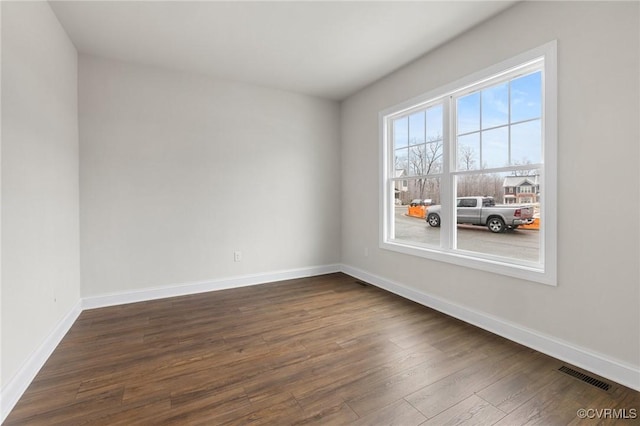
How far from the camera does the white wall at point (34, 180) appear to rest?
1.73 metres

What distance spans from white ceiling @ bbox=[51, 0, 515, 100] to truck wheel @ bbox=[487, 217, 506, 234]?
179cm

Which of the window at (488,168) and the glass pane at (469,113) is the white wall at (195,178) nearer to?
the window at (488,168)

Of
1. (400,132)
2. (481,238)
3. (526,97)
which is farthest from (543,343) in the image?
(400,132)

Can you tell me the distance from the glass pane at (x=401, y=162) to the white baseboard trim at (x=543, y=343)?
1457 mm

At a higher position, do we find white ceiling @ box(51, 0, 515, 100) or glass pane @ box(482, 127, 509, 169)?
white ceiling @ box(51, 0, 515, 100)

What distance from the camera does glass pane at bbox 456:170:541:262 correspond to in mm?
2410

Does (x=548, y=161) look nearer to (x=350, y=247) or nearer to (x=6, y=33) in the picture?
(x=350, y=247)

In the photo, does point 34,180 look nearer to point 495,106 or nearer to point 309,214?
point 309,214

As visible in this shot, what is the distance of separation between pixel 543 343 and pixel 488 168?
1.50 m

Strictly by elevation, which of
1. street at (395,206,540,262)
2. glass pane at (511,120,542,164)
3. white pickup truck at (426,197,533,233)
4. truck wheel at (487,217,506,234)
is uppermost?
glass pane at (511,120,542,164)

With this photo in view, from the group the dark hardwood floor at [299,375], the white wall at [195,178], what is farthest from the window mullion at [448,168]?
the white wall at [195,178]

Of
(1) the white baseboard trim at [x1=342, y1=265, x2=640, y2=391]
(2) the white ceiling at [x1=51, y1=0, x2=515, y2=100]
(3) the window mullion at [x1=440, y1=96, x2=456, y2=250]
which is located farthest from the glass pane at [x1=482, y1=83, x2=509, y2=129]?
(1) the white baseboard trim at [x1=342, y1=265, x2=640, y2=391]

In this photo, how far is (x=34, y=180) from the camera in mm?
2059

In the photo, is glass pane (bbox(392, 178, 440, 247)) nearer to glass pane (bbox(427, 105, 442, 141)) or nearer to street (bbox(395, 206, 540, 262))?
street (bbox(395, 206, 540, 262))
